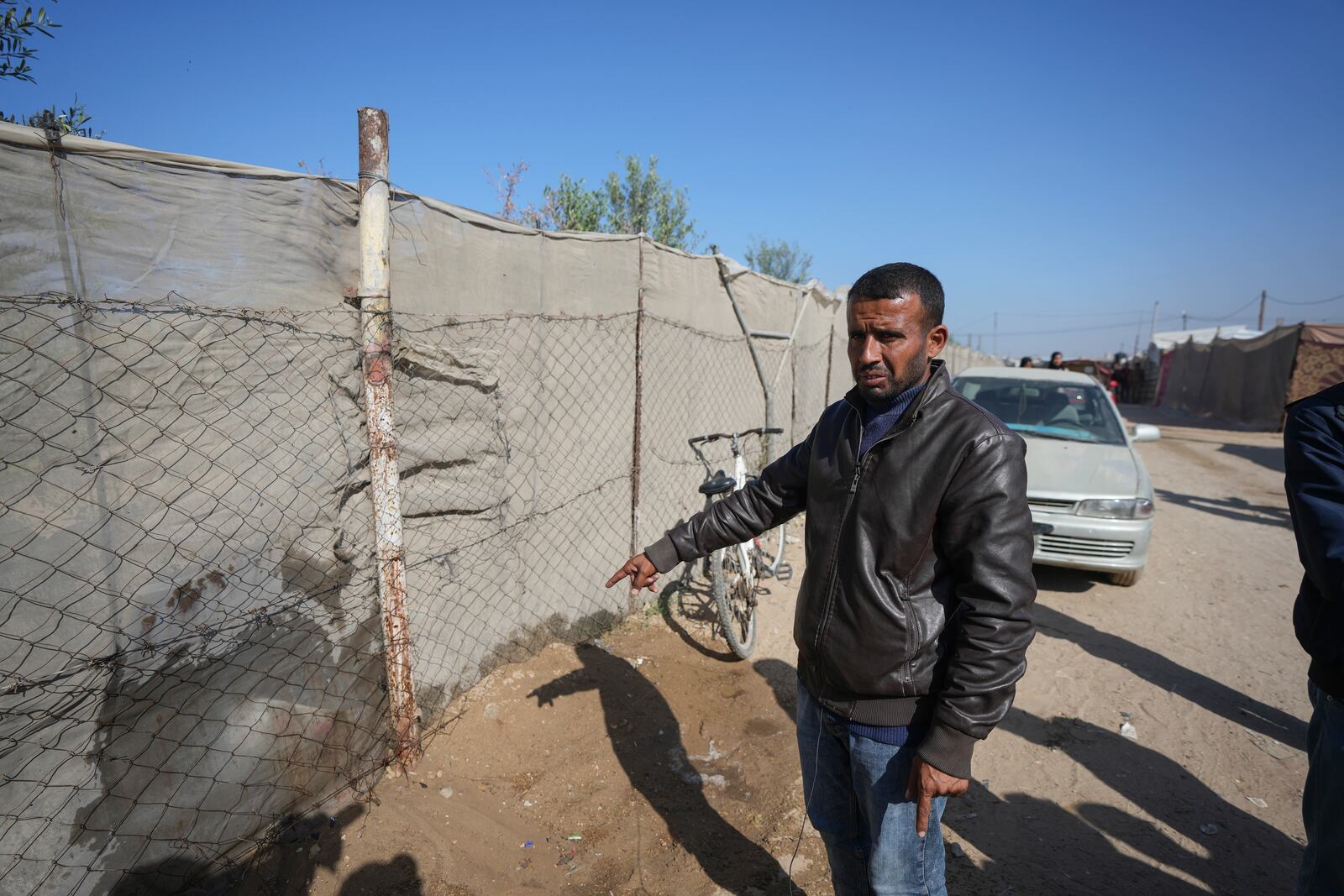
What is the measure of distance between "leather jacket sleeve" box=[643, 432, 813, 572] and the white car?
126 inches

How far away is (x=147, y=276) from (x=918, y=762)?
2.44m

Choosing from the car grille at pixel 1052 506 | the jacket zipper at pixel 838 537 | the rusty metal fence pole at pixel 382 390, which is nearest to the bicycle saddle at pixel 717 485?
the rusty metal fence pole at pixel 382 390

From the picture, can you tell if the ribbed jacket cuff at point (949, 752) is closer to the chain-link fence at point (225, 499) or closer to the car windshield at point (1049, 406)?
the chain-link fence at point (225, 499)

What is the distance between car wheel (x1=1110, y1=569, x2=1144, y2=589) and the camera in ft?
18.8

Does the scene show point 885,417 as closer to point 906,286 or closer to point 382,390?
point 906,286

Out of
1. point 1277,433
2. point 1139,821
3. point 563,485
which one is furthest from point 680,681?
point 1277,433

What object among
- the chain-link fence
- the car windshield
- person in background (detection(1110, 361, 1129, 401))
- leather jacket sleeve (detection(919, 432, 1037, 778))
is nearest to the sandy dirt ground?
the chain-link fence

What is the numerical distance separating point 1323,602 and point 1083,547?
4140mm

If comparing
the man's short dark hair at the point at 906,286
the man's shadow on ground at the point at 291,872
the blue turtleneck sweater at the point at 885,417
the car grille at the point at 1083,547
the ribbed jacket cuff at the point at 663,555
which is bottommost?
the man's shadow on ground at the point at 291,872

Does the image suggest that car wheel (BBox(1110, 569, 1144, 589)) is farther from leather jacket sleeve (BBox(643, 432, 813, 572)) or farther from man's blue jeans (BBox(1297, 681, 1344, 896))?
leather jacket sleeve (BBox(643, 432, 813, 572))

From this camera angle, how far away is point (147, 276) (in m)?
1.96

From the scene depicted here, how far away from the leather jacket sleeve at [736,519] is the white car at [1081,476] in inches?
126

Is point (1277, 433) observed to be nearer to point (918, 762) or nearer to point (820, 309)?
point (820, 309)

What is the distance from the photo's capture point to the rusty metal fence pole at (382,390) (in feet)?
8.25
